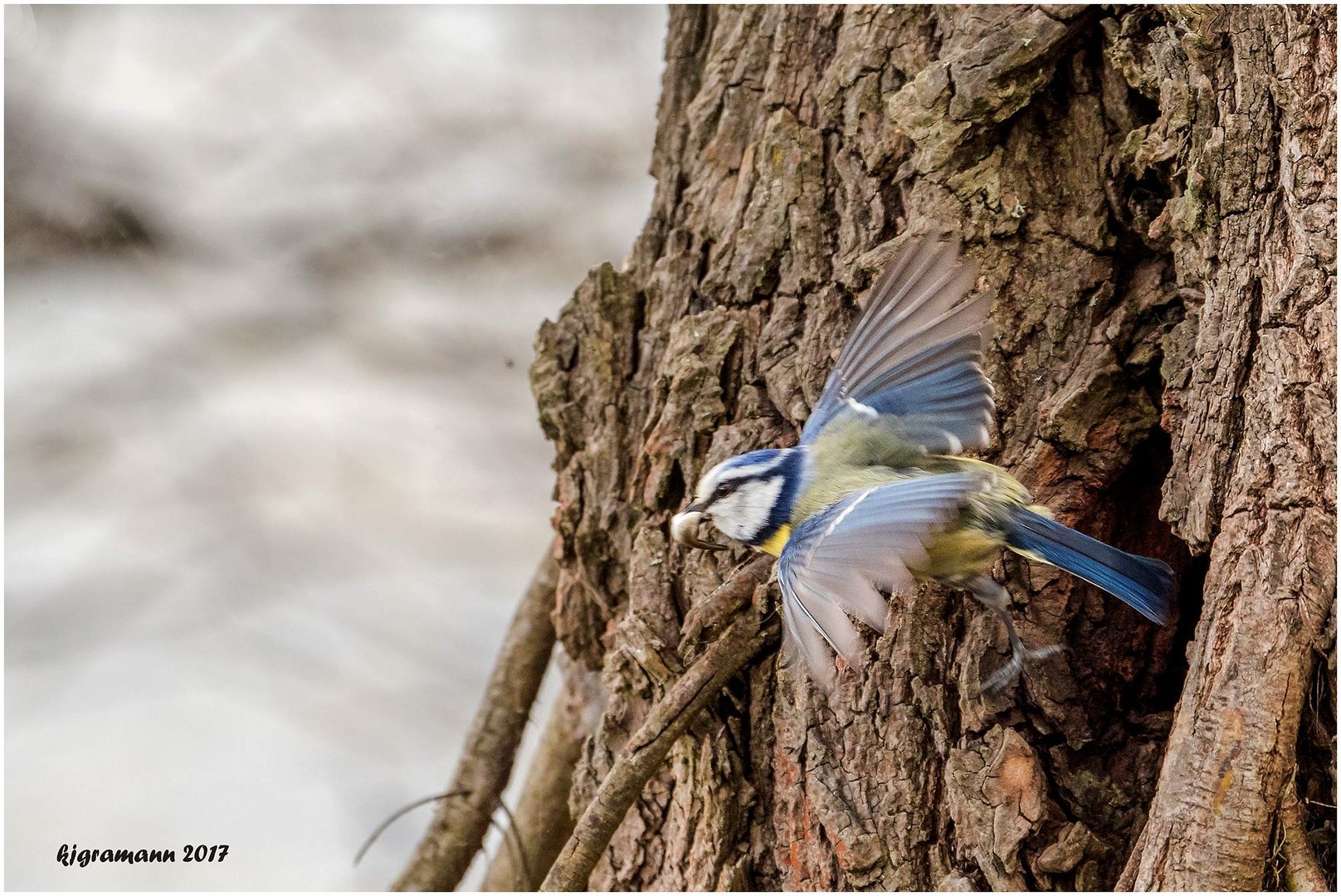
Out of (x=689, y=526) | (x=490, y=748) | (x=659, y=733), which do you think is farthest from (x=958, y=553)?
(x=490, y=748)

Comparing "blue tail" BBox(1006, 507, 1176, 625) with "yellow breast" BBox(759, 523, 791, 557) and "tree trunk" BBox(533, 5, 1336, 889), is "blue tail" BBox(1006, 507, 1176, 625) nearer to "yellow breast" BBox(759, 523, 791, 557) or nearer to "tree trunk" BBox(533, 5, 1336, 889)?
"tree trunk" BBox(533, 5, 1336, 889)

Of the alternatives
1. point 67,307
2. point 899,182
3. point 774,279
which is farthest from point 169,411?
point 899,182

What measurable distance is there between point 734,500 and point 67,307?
2.54 m

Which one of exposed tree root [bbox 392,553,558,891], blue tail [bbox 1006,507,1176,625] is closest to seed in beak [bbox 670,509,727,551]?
blue tail [bbox 1006,507,1176,625]

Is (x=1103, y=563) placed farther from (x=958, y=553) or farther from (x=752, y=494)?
(x=752, y=494)

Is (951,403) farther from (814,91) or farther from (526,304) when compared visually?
(526,304)

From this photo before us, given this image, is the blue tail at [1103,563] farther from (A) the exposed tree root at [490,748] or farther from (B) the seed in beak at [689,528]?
(A) the exposed tree root at [490,748]

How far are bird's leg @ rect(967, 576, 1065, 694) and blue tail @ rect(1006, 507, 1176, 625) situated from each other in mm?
92

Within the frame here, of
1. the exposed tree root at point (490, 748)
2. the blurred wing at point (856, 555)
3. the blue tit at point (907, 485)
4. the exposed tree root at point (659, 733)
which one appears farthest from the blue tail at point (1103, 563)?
the exposed tree root at point (490, 748)

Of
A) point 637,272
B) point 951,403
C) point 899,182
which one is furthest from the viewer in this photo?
point 637,272

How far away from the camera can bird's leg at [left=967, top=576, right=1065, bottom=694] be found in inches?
57.9

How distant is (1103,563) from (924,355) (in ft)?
1.27

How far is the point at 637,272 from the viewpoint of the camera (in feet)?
6.68

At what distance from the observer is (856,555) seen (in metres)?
1.28
